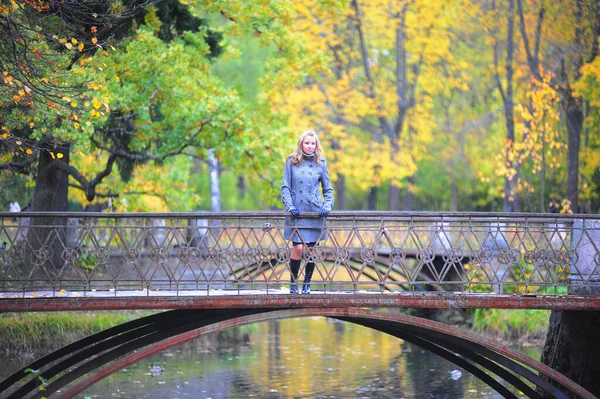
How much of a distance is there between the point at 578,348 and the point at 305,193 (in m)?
4.57

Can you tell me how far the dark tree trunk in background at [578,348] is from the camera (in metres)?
12.9

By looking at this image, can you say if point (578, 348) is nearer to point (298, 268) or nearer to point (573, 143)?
point (298, 268)

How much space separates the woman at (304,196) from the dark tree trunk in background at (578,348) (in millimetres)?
3997

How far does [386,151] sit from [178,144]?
13.1m

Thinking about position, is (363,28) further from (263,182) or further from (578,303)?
(578,303)

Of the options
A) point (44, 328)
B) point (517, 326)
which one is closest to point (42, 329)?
point (44, 328)

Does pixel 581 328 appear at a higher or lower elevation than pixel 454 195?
→ lower

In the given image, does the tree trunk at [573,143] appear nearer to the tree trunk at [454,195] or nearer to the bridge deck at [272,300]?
the bridge deck at [272,300]

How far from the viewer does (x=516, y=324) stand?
65.6ft

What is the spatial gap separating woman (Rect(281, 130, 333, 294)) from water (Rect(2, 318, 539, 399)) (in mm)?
4476

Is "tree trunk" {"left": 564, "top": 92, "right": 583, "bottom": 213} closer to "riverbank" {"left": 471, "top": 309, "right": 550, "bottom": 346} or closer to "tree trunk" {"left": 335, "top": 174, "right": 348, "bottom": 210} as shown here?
"riverbank" {"left": 471, "top": 309, "right": 550, "bottom": 346}

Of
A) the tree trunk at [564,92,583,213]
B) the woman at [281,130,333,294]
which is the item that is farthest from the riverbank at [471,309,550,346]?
the woman at [281,130,333,294]

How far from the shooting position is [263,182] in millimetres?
19906

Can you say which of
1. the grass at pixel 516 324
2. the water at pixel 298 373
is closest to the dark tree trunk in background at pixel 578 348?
the water at pixel 298 373
